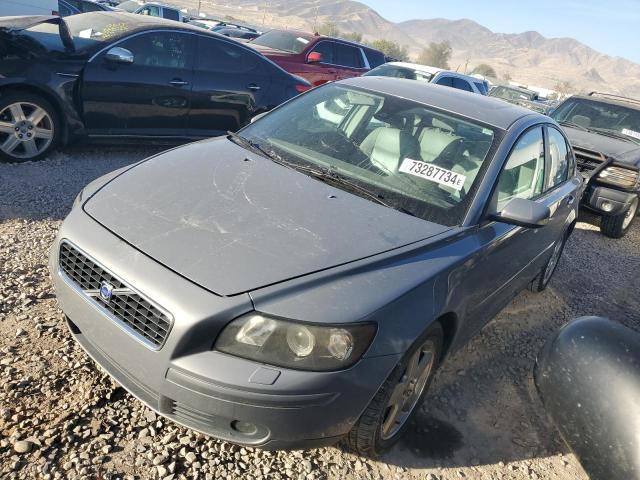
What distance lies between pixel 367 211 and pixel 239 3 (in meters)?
172

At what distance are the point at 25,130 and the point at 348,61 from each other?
791 centimetres

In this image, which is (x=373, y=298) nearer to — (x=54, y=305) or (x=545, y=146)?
(x=54, y=305)

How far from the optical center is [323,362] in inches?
78.2

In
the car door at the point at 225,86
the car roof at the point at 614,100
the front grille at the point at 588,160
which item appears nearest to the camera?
the car door at the point at 225,86

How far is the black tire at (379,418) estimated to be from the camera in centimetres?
224

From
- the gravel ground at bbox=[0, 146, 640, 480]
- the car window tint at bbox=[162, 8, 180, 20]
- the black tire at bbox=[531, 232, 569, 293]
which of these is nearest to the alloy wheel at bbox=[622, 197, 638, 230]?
the black tire at bbox=[531, 232, 569, 293]

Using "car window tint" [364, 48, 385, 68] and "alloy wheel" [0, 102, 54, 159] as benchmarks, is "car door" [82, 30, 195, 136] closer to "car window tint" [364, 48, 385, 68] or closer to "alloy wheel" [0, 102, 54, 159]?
"alloy wheel" [0, 102, 54, 159]

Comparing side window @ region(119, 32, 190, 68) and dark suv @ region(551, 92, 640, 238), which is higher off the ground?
side window @ region(119, 32, 190, 68)

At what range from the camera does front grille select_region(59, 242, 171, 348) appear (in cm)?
199

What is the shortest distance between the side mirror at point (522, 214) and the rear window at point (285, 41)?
8681 millimetres

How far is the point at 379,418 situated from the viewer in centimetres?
230

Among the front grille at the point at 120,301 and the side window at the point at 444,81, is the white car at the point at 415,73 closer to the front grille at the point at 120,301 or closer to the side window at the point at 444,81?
the side window at the point at 444,81

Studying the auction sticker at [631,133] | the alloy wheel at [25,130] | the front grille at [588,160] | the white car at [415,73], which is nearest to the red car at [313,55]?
the white car at [415,73]

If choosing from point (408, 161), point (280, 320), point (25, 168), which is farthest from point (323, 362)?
point (25, 168)
